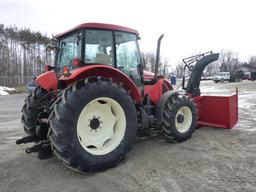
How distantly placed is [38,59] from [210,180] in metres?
42.0

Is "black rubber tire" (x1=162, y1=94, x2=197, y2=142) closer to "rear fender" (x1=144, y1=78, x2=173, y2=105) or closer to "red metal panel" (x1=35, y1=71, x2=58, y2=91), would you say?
"rear fender" (x1=144, y1=78, x2=173, y2=105)

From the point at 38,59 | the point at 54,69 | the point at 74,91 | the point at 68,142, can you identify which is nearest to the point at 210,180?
the point at 68,142

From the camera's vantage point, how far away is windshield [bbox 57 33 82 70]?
15.2 feet

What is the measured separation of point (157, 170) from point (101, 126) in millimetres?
1099

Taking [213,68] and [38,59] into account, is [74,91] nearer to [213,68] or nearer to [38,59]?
[38,59]

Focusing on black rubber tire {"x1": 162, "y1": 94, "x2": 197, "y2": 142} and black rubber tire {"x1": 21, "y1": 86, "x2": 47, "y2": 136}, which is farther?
black rubber tire {"x1": 162, "y1": 94, "x2": 197, "y2": 142}

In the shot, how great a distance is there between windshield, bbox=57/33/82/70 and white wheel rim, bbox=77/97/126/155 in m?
0.94

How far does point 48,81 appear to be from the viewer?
4.91 meters

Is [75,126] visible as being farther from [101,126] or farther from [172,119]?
[172,119]

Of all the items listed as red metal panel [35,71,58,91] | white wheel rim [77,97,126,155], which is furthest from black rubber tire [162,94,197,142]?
red metal panel [35,71,58,91]

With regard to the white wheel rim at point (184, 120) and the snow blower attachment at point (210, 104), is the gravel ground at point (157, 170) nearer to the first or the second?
the white wheel rim at point (184, 120)

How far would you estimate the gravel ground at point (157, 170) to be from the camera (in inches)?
141

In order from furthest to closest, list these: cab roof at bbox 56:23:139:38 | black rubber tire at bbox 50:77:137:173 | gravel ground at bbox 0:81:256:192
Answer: cab roof at bbox 56:23:139:38 → black rubber tire at bbox 50:77:137:173 → gravel ground at bbox 0:81:256:192

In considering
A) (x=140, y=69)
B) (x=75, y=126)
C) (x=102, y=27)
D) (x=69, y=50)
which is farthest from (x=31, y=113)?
(x=140, y=69)
